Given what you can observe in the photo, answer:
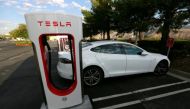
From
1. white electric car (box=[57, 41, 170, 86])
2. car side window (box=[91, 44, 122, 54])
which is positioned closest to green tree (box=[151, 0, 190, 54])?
white electric car (box=[57, 41, 170, 86])

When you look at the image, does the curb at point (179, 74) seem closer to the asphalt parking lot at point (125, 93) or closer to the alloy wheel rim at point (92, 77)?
the asphalt parking lot at point (125, 93)

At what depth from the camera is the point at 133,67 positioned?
612 centimetres

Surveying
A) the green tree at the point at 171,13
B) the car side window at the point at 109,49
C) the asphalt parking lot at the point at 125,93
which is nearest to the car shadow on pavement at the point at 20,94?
the asphalt parking lot at the point at 125,93

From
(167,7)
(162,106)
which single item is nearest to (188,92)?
(162,106)

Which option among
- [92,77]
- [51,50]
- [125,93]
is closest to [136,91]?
[125,93]

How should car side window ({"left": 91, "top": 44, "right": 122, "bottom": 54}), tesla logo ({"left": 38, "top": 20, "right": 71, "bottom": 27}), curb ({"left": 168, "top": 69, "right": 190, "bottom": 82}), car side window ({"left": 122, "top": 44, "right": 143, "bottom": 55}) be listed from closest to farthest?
tesla logo ({"left": 38, "top": 20, "right": 71, "bottom": 27}), car side window ({"left": 91, "top": 44, "right": 122, "bottom": 54}), car side window ({"left": 122, "top": 44, "right": 143, "bottom": 55}), curb ({"left": 168, "top": 69, "right": 190, "bottom": 82})

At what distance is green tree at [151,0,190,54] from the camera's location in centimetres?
989

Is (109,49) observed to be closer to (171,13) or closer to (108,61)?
(108,61)

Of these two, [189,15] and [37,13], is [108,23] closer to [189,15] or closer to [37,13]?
[189,15]

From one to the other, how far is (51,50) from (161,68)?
4.80 m

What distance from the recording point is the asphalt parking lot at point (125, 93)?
430 centimetres

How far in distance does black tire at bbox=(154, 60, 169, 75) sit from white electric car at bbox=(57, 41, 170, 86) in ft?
0.46

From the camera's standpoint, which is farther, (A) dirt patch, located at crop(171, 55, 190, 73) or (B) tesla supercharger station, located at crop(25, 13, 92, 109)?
(A) dirt patch, located at crop(171, 55, 190, 73)

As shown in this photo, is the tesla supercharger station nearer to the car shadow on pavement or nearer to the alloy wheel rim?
the car shadow on pavement
